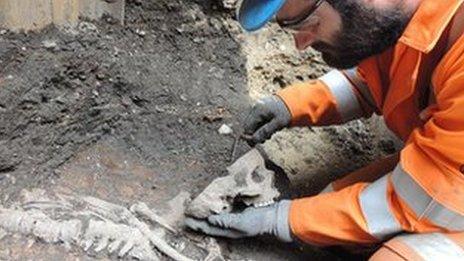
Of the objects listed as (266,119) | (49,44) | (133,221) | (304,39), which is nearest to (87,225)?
(133,221)

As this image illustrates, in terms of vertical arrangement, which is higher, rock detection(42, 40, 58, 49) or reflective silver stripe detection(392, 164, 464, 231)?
rock detection(42, 40, 58, 49)

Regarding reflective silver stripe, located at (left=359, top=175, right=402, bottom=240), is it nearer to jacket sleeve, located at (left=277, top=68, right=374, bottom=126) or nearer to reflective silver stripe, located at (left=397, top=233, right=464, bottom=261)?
reflective silver stripe, located at (left=397, top=233, right=464, bottom=261)

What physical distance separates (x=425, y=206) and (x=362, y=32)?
0.56 metres

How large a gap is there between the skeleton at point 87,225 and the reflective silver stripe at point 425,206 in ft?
2.23

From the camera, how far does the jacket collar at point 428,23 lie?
6.45 ft

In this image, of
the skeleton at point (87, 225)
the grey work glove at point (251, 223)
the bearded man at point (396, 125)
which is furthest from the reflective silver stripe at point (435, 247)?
the skeleton at point (87, 225)

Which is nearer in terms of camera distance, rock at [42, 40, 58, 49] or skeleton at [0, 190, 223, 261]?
skeleton at [0, 190, 223, 261]

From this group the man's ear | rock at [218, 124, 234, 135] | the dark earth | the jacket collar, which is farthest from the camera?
rock at [218, 124, 234, 135]

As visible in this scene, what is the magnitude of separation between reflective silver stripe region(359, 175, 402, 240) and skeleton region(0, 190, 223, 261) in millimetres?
536

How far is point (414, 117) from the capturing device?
2381 millimetres

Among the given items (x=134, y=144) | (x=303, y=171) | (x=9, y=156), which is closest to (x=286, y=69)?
(x=303, y=171)

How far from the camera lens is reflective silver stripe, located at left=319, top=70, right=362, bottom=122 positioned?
2.70m

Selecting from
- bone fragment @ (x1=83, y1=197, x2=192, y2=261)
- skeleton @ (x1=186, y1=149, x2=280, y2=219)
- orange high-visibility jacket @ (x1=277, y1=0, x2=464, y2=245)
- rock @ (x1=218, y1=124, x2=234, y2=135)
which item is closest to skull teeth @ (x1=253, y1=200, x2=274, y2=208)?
skeleton @ (x1=186, y1=149, x2=280, y2=219)

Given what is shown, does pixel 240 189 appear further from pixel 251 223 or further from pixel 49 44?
pixel 49 44
